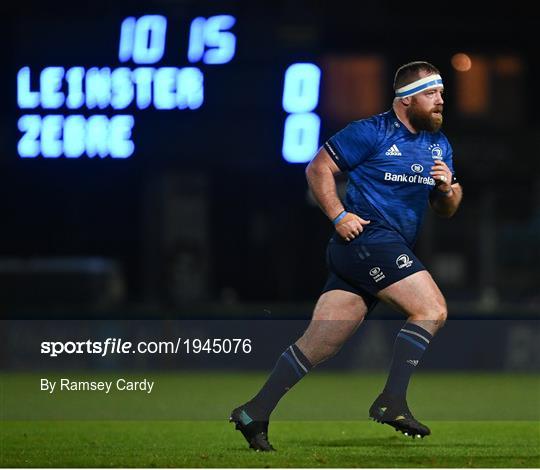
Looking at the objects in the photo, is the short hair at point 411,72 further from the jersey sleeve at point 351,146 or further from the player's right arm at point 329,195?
the player's right arm at point 329,195

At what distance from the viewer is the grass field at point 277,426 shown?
7312 millimetres

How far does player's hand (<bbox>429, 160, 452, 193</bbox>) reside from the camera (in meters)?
7.27

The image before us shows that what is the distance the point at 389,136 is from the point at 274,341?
602cm

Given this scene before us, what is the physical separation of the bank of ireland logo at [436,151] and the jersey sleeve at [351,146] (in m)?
0.27

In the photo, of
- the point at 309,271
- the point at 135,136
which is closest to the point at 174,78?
the point at 135,136

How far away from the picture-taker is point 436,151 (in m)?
7.32

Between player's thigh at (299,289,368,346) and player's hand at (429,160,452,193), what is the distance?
0.61 meters

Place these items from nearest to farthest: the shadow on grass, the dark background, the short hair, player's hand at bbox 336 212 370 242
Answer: player's hand at bbox 336 212 370 242, the short hair, the shadow on grass, the dark background

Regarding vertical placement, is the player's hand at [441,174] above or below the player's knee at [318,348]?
above

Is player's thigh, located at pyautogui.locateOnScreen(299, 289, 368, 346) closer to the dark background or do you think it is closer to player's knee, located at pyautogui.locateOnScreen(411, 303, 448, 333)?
player's knee, located at pyautogui.locateOnScreen(411, 303, 448, 333)

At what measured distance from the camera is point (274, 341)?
43.1ft

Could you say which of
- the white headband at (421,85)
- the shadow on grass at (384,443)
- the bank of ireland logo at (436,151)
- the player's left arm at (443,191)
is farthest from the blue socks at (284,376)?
the white headband at (421,85)

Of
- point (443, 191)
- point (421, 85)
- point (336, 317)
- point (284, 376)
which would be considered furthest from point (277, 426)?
point (421, 85)

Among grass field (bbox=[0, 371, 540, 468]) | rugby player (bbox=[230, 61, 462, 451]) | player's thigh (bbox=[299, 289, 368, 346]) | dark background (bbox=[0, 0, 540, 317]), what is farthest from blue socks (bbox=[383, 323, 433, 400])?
dark background (bbox=[0, 0, 540, 317])
